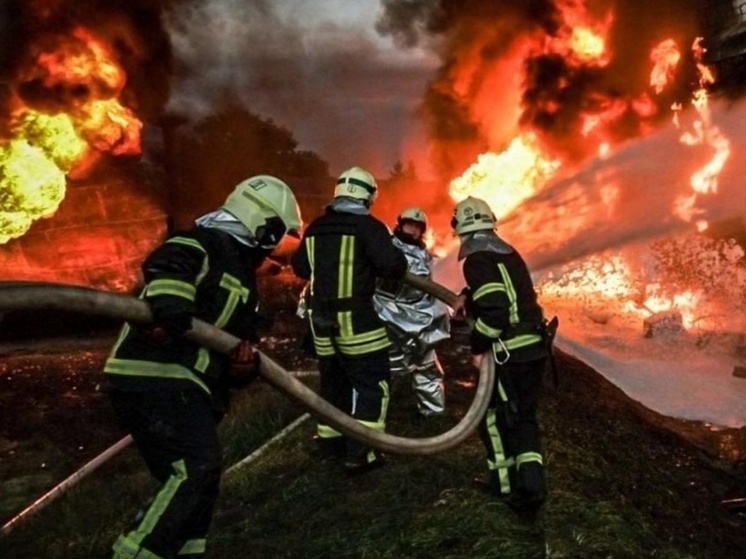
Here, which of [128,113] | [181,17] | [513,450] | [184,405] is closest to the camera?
[184,405]

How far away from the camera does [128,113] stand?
11.2 metres

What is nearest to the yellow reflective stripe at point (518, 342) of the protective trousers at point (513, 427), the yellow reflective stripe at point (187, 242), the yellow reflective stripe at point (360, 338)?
the protective trousers at point (513, 427)

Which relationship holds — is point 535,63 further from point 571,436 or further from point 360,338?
point 360,338

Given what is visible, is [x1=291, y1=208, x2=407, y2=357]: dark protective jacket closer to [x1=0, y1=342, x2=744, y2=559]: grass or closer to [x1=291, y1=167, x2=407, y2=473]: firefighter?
[x1=291, y1=167, x2=407, y2=473]: firefighter

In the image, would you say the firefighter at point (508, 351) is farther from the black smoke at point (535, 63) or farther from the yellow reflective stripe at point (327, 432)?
the black smoke at point (535, 63)

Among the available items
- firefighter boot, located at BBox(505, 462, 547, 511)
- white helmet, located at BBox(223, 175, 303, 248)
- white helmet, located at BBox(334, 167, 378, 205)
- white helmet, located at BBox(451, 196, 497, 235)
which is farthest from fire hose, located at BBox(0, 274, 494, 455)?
white helmet, located at BBox(334, 167, 378, 205)

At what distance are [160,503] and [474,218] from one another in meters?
2.75

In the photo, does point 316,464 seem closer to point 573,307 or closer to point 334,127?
point 573,307

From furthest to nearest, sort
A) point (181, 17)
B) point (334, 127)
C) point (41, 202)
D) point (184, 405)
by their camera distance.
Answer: point (334, 127), point (181, 17), point (41, 202), point (184, 405)

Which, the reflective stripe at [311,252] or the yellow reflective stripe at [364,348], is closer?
the yellow reflective stripe at [364,348]

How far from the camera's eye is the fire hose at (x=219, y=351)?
9.00 feet

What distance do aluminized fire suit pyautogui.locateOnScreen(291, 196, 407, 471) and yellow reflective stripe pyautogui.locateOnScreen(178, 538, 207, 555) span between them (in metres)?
1.75

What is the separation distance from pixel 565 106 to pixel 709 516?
10.1m

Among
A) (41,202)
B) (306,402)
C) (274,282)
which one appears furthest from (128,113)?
(306,402)
